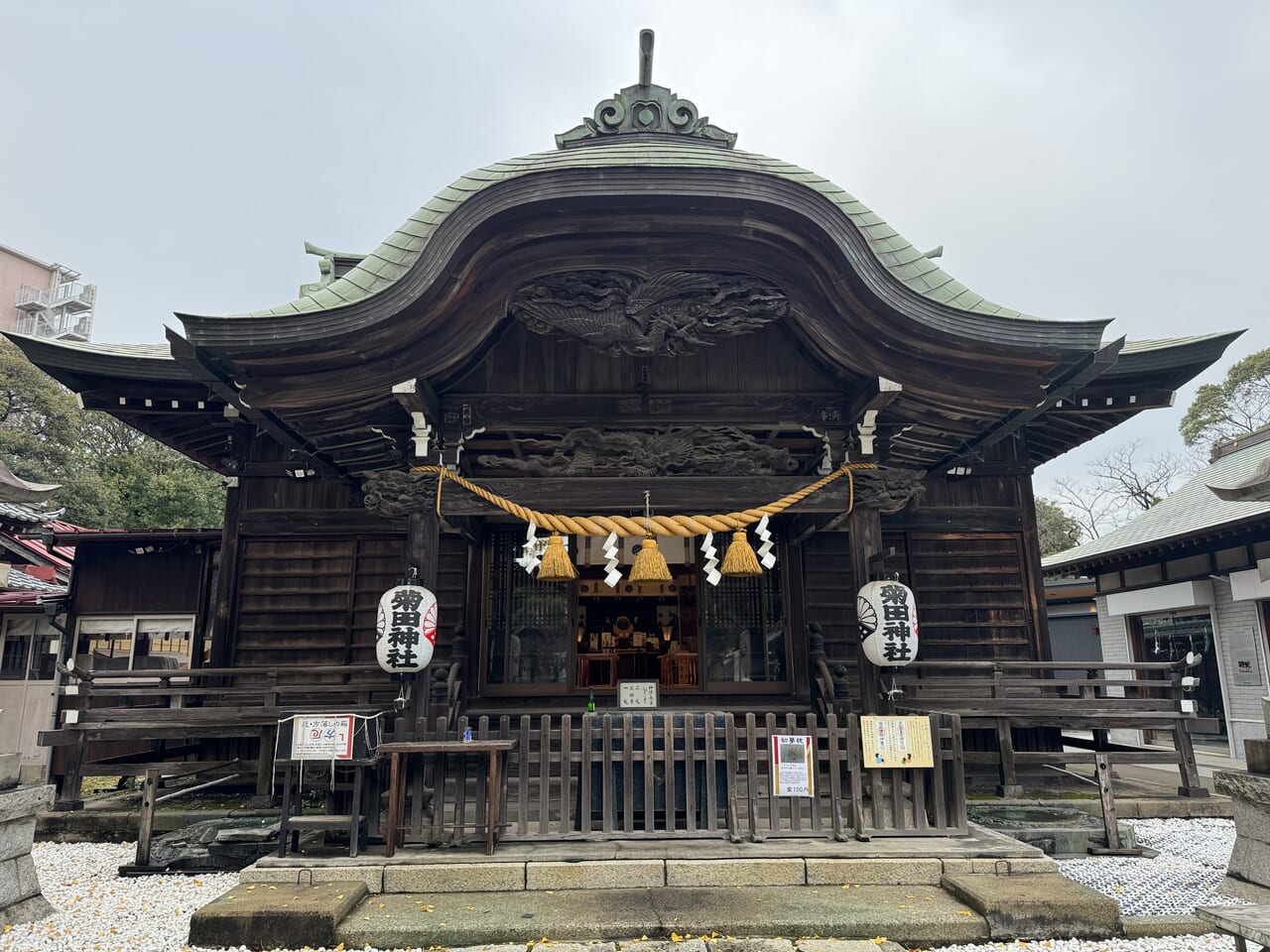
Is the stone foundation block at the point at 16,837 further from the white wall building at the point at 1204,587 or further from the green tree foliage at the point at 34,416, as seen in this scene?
the green tree foliage at the point at 34,416

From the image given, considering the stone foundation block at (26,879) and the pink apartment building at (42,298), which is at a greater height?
the pink apartment building at (42,298)

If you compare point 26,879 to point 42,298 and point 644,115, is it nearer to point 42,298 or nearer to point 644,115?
point 644,115

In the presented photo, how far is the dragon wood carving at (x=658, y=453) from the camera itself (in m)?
7.61

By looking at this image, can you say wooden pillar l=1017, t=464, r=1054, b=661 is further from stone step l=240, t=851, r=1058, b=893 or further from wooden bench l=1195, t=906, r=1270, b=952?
wooden bench l=1195, t=906, r=1270, b=952

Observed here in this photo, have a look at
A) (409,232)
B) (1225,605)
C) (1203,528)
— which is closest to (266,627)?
(409,232)

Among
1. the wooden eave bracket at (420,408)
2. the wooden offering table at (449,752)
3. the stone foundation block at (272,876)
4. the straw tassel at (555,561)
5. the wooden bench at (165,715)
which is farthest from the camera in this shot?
the wooden bench at (165,715)

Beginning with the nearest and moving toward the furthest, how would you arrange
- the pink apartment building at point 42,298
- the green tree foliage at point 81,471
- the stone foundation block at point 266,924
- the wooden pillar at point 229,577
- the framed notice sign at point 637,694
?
1. the stone foundation block at point 266,924
2. the framed notice sign at point 637,694
3. the wooden pillar at point 229,577
4. the green tree foliage at point 81,471
5. the pink apartment building at point 42,298

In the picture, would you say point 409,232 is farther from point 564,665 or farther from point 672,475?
point 564,665

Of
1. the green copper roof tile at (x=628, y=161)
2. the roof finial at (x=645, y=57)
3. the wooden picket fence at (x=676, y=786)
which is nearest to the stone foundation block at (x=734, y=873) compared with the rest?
the wooden picket fence at (x=676, y=786)

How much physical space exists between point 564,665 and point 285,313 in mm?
5636

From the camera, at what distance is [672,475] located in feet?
25.3

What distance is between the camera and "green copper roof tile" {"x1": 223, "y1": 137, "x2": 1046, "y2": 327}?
290 inches

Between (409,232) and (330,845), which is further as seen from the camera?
(409,232)

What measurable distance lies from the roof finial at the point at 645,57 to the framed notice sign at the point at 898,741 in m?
7.89
